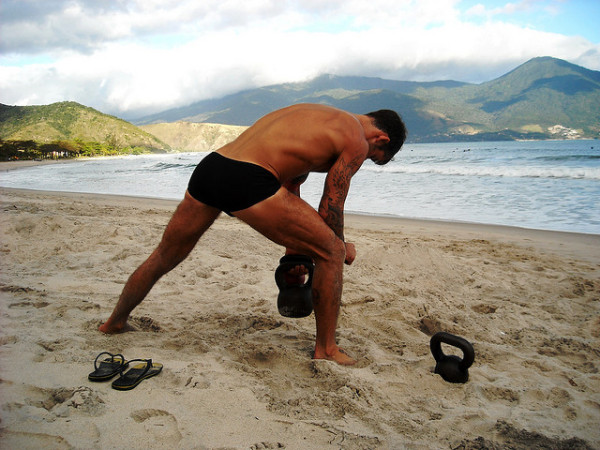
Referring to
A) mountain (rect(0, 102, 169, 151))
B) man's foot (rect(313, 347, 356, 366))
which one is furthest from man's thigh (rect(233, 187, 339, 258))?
mountain (rect(0, 102, 169, 151))

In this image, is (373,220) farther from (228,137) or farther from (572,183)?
(228,137)

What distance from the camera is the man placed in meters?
2.21

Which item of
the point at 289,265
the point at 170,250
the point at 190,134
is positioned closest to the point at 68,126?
the point at 190,134

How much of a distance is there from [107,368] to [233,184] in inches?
44.6

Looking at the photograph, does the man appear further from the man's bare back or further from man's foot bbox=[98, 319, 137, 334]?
man's foot bbox=[98, 319, 137, 334]

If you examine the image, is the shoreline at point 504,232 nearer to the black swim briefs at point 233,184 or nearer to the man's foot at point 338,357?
the man's foot at point 338,357

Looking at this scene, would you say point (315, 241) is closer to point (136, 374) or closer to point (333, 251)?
point (333, 251)

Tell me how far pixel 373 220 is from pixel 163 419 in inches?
275

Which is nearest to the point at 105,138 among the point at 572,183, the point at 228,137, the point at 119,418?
the point at 228,137

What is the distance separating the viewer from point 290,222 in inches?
87.4

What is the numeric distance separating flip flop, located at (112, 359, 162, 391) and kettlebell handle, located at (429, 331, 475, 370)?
1574 mm

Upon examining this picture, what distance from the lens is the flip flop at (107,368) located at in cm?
201

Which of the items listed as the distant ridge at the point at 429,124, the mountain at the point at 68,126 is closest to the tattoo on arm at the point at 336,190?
the distant ridge at the point at 429,124

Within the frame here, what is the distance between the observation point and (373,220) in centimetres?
834
